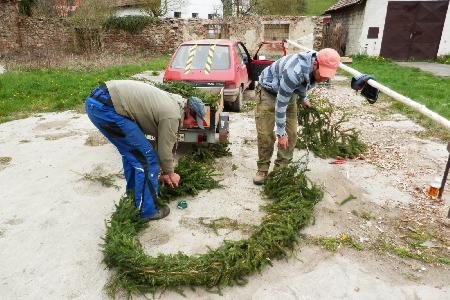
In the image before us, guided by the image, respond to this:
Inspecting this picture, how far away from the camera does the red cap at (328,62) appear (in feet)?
12.2

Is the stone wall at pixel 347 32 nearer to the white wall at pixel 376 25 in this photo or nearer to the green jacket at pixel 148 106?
the white wall at pixel 376 25

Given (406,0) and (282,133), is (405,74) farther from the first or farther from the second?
(282,133)

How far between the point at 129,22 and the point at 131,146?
67.6 ft

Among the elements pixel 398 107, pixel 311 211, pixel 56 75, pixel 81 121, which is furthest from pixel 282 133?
pixel 56 75

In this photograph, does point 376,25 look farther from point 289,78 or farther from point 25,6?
point 25,6

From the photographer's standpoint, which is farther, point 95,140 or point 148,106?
point 95,140

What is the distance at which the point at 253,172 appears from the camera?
17.3 ft

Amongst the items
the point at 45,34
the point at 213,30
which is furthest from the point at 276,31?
the point at 45,34

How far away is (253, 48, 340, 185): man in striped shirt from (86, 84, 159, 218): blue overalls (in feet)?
5.12

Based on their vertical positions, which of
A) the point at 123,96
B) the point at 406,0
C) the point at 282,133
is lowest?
the point at 282,133

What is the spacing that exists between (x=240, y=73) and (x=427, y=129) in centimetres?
411

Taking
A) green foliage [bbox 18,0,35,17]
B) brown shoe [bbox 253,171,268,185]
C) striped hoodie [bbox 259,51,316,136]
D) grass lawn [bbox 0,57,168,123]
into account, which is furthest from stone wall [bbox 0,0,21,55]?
striped hoodie [bbox 259,51,316,136]

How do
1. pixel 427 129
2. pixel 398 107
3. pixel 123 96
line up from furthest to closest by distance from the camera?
pixel 398 107, pixel 427 129, pixel 123 96

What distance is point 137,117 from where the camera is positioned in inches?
131
